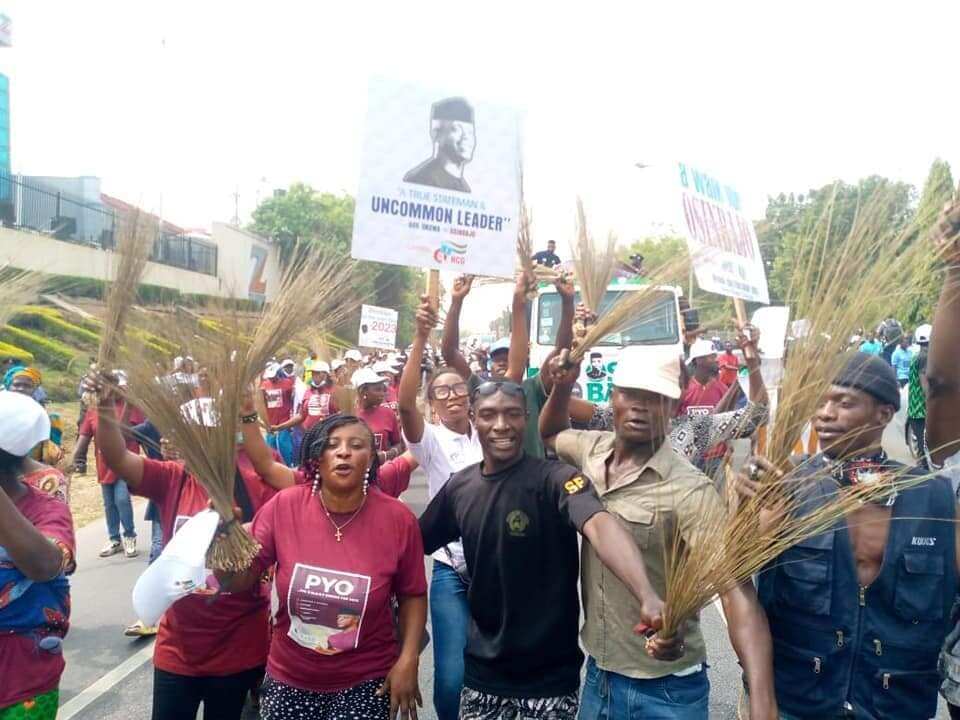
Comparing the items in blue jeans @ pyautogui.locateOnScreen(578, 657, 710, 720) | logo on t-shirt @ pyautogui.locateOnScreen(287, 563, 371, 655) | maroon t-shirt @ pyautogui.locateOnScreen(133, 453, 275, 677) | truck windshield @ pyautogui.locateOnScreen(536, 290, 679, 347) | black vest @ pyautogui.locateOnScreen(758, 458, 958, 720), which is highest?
truck windshield @ pyautogui.locateOnScreen(536, 290, 679, 347)

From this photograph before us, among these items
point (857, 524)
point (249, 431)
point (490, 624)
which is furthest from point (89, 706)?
point (857, 524)

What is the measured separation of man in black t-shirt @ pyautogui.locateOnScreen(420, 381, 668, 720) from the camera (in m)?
2.54

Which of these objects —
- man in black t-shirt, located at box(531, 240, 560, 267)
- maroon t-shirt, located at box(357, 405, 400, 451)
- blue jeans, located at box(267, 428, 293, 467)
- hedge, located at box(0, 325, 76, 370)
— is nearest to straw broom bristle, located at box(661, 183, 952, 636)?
man in black t-shirt, located at box(531, 240, 560, 267)

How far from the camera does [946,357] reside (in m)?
2.35

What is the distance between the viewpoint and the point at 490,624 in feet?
8.65

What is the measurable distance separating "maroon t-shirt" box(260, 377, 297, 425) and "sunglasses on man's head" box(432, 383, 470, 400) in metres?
5.40

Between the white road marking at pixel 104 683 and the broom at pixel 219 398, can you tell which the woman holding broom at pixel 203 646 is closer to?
the broom at pixel 219 398

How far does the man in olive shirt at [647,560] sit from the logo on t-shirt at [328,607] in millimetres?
705

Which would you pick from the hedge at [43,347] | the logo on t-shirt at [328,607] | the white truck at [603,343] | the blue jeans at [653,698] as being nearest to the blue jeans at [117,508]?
the white truck at [603,343]

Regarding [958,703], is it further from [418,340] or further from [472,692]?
[418,340]

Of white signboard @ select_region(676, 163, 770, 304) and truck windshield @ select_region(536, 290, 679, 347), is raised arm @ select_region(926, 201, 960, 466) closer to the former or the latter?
white signboard @ select_region(676, 163, 770, 304)

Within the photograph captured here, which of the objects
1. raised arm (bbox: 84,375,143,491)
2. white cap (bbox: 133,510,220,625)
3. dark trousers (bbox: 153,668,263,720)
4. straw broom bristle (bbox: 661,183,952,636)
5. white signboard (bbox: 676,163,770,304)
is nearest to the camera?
straw broom bristle (bbox: 661,183,952,636)

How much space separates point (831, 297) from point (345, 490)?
62.4 inches

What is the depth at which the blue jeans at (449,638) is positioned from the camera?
3.14 m
